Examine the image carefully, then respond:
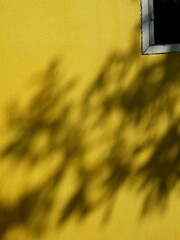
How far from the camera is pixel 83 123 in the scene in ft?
10.3

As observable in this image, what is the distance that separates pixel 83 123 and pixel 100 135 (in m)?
0.20

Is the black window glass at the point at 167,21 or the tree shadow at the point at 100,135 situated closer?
the tree shadow at the point at 100,135

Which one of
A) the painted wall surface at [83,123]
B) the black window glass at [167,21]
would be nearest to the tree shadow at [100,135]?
the painted wall surface at [83,123]

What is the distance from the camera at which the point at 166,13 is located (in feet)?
10.8

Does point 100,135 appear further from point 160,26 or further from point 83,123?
point 160,26

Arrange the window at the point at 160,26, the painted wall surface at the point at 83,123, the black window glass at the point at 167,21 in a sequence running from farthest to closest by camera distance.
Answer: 1. the black window glass at the point at 167,21
2. the window at the point at 160,26
3. the painted wall surface at the point at 83,123

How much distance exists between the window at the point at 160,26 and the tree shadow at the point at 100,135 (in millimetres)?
104

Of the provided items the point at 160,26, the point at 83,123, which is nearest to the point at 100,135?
the point at 83,123

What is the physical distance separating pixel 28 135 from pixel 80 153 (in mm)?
490

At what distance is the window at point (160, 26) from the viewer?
314 centimetres

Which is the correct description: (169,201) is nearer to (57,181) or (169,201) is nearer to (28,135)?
(57,181)

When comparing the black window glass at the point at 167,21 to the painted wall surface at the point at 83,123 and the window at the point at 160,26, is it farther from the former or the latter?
the painted wall surface at the point at 83,123

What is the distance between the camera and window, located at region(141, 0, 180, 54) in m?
3.14

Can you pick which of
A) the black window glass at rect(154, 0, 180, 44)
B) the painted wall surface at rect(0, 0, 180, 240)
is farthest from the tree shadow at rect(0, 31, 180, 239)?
the black window glass at rect(154, 0, 180, 44)
